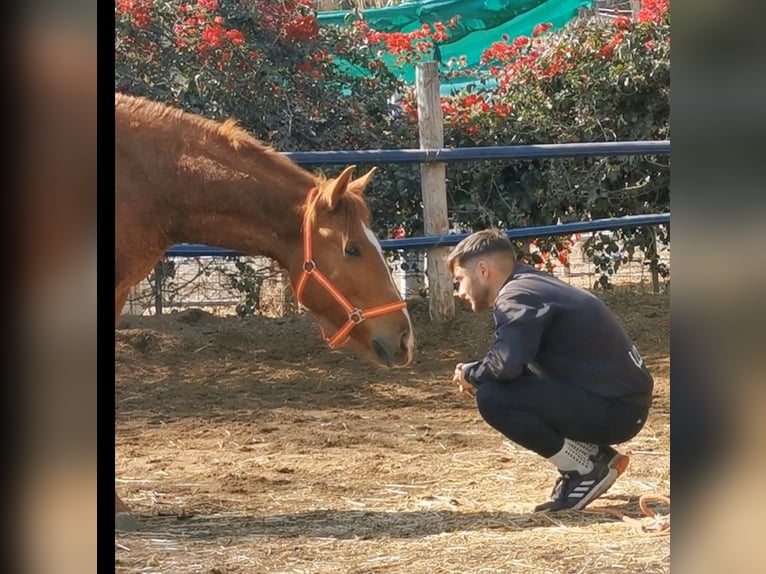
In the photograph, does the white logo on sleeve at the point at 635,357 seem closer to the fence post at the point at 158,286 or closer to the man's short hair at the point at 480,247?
the man's short hair at the point at 480,247

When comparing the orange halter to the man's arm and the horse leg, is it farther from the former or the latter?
the horse leg

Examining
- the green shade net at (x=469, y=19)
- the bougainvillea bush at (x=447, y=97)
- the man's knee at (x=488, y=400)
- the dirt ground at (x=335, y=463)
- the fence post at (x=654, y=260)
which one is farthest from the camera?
the fence post at (x=654, y=260)

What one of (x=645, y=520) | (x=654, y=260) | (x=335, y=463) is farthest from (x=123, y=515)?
(x=654, y=260)

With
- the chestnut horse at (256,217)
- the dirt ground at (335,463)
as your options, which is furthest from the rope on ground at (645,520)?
the chestnut horse at (256,217)

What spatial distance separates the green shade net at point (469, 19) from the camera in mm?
4191

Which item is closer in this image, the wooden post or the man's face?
the man's face

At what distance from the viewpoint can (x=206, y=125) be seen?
12.3ft

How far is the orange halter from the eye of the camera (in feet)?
12.1

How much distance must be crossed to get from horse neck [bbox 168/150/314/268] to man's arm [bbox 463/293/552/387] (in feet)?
2.50

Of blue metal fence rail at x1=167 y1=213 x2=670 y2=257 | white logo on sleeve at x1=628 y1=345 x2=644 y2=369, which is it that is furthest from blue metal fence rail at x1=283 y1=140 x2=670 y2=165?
white logo on sleeve at x1=628 y1=345 x2=644 y2=369

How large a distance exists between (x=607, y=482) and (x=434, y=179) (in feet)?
4.46
